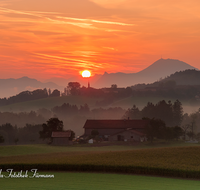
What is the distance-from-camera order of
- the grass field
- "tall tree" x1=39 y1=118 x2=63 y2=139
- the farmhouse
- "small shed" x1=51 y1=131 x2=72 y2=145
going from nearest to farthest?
the grass field < "small shed" x1=51 y1=131 x2=72 y2=145 < "tall tree" x1=39 y1=118 x2=63 y2=139 < the farmhouse

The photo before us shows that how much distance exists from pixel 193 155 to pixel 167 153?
5.43m

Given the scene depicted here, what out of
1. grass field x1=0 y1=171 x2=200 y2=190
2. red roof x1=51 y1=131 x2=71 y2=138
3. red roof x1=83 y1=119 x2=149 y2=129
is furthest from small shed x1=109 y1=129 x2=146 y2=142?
grass field x1=0 y1=171 x2=200 y2=190

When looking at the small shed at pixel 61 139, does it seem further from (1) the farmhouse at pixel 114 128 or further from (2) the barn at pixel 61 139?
(1) the farmhouse at pixel 114 128

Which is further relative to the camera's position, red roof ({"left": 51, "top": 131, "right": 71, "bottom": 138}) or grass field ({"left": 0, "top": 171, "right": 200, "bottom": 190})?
red roof ({"left": 51, "top": 131, "right": 71, "bottom": 138})

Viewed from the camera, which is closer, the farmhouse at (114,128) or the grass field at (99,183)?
the grass field at (99,183)

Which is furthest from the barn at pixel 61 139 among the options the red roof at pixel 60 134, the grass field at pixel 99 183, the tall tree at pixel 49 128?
the grass field at pixel 99 183

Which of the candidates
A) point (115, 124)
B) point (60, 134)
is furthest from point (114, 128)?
point (60, 134)

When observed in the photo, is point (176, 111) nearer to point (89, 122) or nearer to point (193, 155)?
point (89, 122)

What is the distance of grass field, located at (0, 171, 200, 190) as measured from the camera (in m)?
35.0

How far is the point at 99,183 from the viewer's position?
123ft

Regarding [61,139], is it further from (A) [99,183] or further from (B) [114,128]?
(A) [99,183]

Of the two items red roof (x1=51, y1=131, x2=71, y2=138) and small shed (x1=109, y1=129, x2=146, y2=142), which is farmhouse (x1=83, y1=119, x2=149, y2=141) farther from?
red roof (x1=51, y1=131, x2=71, y2=138)

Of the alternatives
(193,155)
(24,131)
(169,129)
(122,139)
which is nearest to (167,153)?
(193,155)

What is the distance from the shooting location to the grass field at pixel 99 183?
3500 cm
